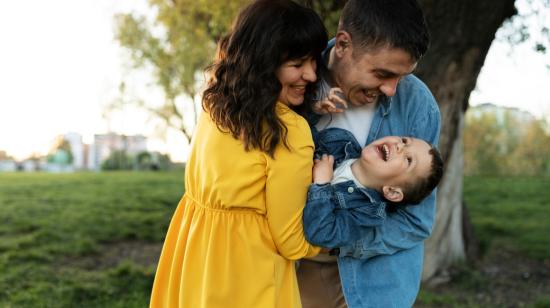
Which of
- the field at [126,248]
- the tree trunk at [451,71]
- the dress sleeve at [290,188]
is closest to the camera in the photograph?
the dress sleeve at [290,188]

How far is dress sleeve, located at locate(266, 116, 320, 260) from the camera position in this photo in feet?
6.59

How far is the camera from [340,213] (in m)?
2.14

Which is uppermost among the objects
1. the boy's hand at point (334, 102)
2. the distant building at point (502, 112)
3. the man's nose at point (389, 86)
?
the distant building at point (502, 112)

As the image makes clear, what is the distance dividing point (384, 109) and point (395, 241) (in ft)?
1.69

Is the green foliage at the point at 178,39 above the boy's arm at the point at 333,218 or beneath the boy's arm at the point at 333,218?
above

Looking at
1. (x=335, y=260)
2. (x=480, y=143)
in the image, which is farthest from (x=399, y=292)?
(x=480, y=143)

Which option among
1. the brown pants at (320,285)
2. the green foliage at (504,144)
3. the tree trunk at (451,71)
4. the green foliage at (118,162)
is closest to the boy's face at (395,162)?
the brown pants at (320,285)

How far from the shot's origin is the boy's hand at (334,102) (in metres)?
2.29

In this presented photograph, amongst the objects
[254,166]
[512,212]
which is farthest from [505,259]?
[254,166]

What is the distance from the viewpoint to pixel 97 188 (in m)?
11.9

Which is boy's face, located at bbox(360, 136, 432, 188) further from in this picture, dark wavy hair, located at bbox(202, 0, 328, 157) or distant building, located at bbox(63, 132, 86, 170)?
distant building, located at bbox(63, 132, 86, 170)

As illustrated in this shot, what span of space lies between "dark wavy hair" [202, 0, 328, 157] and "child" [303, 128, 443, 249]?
0.27m

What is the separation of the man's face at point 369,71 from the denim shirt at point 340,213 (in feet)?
0.98

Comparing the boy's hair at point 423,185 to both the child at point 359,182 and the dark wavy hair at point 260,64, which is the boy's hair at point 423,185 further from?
the dark wavy hair at point 260,64
